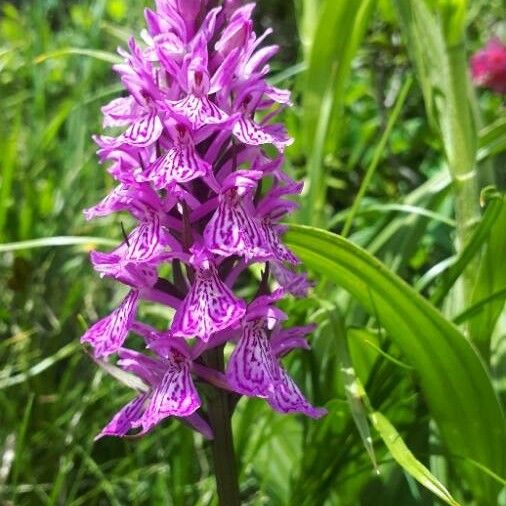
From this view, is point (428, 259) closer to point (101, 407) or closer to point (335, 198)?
point (335, 198)

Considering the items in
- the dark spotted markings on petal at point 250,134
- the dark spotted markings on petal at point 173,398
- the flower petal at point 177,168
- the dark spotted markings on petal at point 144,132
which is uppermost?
the dark spotted markings on petal at point 144,132

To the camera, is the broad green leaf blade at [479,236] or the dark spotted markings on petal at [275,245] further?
the broad green leaf blade at [479,236]

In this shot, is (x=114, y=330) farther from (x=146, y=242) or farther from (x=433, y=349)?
(x=433, y=349)

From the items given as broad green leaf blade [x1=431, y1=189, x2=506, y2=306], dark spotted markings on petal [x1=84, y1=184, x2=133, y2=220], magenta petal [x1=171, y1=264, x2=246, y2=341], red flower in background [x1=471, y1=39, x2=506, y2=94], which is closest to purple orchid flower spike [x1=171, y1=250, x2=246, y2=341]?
magenta petal [x1=171, y1=264, x2=246, y2=341]

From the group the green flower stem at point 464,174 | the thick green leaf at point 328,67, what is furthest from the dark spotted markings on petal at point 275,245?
the thick green leaf at point 328,67

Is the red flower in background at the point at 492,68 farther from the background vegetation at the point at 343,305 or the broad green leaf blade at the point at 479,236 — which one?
the broad green leaf blade at the point at 479,236

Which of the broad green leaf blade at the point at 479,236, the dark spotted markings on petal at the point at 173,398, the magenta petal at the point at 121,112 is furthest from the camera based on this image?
the broad green leaf blade at the point at 479,236

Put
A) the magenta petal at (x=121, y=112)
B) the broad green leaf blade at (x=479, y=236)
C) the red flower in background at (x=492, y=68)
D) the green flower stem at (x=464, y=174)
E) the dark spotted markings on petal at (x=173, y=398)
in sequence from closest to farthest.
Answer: the dark spotted markings on petal at (x=173, y=398), the magenta petal at (x=121, y=112), the broad green leaf blade at (x=479, y=236), the green flower stem at (x=464, y=174), the red flower in background at (x=492, y=68)

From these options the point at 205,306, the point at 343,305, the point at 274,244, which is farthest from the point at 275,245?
the point at 343,305
